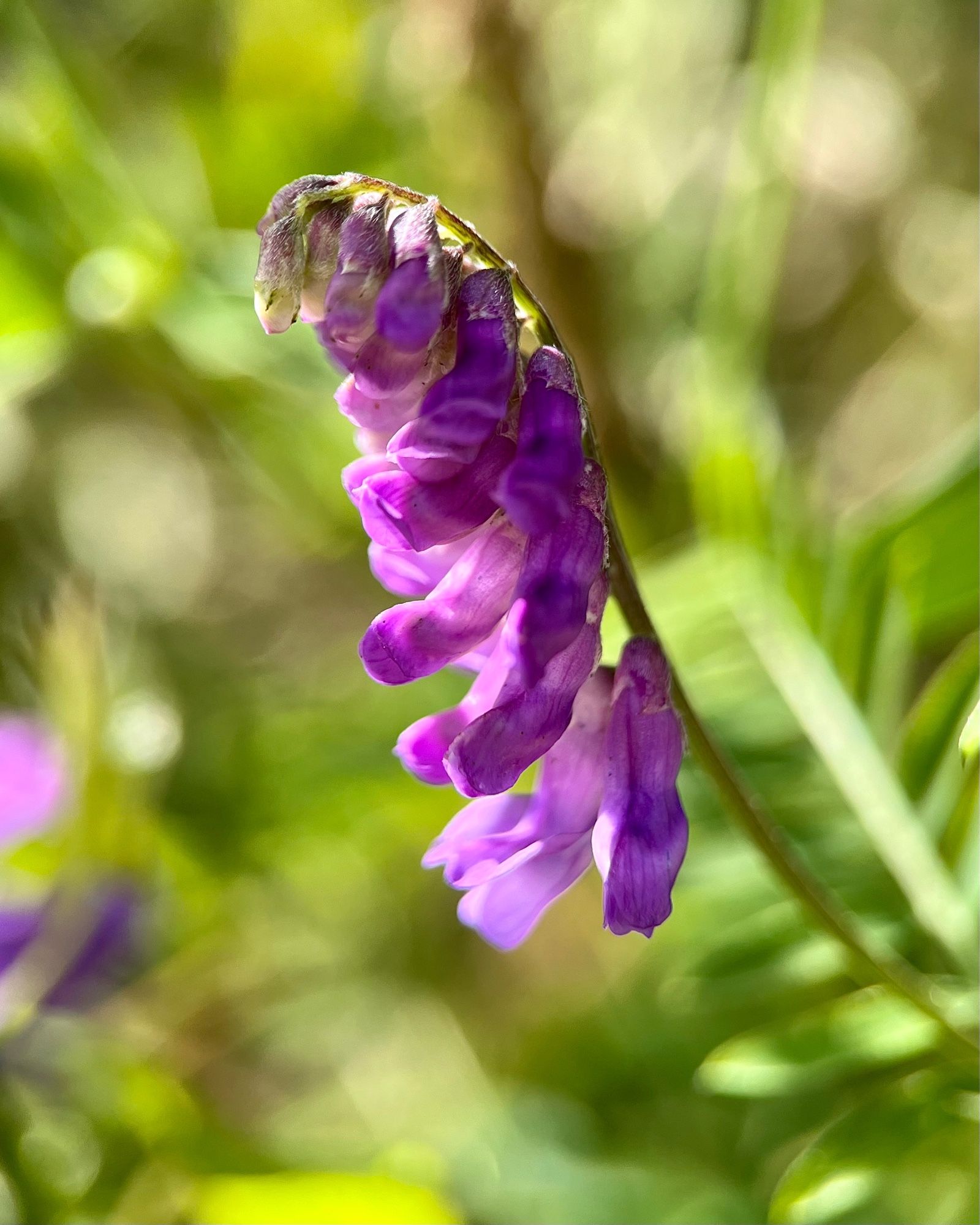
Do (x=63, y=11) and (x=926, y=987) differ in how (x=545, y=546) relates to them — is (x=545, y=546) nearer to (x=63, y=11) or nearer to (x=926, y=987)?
(x=926, y=987)

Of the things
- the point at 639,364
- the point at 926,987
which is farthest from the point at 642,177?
the point at 926,987

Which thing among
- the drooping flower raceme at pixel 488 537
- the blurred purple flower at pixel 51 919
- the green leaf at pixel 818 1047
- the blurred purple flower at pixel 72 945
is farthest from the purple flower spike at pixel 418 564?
the blurred purple flower at pixel 72 945

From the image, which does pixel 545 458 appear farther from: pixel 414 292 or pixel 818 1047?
pixel 818 1047

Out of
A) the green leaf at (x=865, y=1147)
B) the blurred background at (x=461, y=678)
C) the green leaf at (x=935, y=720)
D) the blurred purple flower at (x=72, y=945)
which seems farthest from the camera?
the blurred purple flower at (x=72, y=945)

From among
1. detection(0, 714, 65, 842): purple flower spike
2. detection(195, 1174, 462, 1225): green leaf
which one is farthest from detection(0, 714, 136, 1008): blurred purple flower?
detection(195, 1174, 462, 1225): green leaf

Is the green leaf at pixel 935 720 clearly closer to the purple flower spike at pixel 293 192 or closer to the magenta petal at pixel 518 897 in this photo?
the magenta petal at pixel 518 897

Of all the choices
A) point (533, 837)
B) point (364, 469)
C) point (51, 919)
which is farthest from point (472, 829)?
point (51, 919)

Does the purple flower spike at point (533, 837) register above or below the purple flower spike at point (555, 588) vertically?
below
